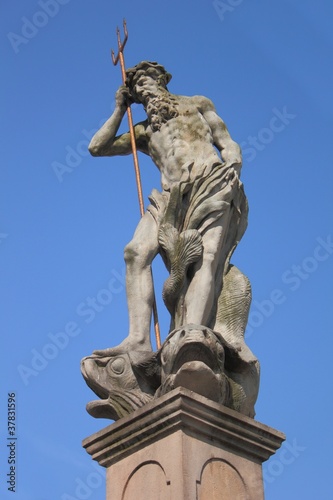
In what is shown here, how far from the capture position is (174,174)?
31.8 feet

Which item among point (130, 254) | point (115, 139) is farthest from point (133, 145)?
point (130, 254)

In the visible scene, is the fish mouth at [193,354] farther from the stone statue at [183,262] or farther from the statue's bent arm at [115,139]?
the statue's bent arm at [115,139]

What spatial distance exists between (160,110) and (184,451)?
4.00 metres

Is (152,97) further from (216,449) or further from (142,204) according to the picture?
(216,449)

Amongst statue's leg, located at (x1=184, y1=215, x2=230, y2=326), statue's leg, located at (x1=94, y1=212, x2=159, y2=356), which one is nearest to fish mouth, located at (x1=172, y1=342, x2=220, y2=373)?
statue's leg, located at (x1=184, y1=215, x2=230, y2=326)

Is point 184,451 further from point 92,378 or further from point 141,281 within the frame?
point 141,281

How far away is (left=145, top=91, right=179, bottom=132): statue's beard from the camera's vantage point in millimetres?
10102

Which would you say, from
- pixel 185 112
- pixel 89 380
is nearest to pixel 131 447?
pixel 89 380

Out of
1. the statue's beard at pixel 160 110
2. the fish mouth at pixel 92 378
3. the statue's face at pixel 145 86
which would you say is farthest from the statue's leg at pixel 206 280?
the statue's face at pixel 145 86

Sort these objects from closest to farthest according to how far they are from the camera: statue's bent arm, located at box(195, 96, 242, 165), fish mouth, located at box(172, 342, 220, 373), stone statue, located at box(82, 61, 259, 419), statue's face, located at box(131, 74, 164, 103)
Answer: fish mouth, located at box(172, 342, 220, 373), stone statue, located at box(82, 61, 259, 419), statue's bent arm, located at box(195, 96, 242, 165), statue's face, located at box(131, 74, 164, 103)

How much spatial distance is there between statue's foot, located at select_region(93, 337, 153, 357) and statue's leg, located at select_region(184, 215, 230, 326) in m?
0.46

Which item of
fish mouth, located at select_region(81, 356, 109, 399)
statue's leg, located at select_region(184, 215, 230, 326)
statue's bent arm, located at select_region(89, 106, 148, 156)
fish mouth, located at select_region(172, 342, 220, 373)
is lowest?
fish mouth, located at select_region(172, 342, 220, 373)

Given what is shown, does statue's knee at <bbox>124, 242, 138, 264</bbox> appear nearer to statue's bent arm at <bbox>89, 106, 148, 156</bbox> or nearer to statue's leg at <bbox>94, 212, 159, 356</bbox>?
statue's leg at <bbox>94, 212, 159, 356</bbox>

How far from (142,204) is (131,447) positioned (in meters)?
2.94
